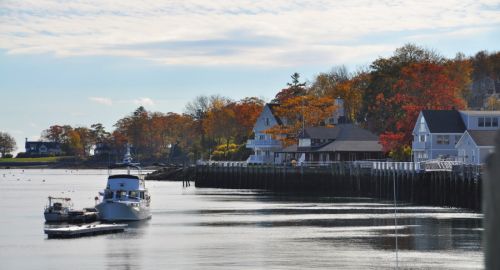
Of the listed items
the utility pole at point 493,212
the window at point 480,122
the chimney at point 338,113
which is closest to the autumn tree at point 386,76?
the chimney at point 338,113

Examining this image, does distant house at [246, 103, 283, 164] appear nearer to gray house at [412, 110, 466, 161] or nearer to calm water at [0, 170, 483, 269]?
gray house at [412, 110, 466, 161]

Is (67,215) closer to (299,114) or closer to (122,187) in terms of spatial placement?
(122,187)

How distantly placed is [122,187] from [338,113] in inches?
3829

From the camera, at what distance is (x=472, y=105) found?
635ft

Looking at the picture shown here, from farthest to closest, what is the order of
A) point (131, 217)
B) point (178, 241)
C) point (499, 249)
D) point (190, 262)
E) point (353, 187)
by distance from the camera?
1. point (353, 187)
2. point (131, 217)
3. point (178, 241)
4. point (190, 262)
5. point (499, 249)

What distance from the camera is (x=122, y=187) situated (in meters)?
73.2

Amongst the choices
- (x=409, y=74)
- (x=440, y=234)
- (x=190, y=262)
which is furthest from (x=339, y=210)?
(x=409, y=74)

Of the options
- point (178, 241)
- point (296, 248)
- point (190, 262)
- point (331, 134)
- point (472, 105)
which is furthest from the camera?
point (472, 105)

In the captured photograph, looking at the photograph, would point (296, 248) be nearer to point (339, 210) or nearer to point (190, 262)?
point (190, 262)

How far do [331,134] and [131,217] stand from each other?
7877cm

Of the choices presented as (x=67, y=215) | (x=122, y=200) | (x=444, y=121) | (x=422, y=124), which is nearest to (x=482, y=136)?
(x=444, y=121)

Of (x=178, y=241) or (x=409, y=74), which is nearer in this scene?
(x=178, y=241)

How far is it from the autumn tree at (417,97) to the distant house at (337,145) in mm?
5110

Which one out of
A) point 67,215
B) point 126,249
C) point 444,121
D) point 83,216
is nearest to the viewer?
point 126,249
